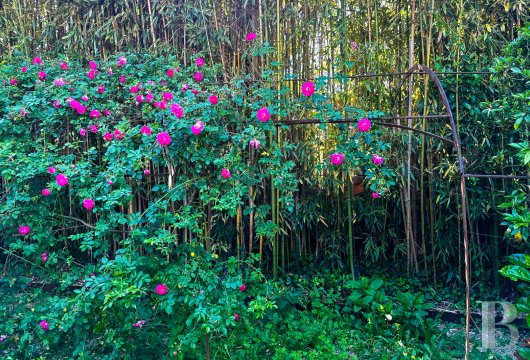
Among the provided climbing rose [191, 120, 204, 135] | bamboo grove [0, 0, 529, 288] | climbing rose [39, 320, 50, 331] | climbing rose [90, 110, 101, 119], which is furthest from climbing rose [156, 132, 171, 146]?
bamboo grove [0, 0, 529, 288]

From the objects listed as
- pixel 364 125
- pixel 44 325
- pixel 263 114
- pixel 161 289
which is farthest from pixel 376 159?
pixel 44 325

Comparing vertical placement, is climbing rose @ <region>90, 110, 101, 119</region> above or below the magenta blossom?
above

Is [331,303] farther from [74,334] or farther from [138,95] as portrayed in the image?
[138,95]

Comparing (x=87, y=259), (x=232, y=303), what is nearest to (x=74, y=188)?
(x=232, y=303)

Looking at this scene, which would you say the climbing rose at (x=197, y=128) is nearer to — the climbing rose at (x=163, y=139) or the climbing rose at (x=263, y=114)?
the climbing rose at (x=163, y=139)

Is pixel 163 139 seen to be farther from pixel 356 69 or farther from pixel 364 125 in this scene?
pixel 356 69

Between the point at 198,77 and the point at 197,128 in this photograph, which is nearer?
the point at 197,128

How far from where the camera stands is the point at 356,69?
2.93 m

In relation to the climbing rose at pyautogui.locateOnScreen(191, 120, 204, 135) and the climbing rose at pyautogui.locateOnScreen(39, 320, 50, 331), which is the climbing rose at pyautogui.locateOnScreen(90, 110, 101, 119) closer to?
the climbing rose at pyautogui.locateOnScreen(191, 120, 204, 135)

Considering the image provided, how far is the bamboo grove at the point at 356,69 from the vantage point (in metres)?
2.76

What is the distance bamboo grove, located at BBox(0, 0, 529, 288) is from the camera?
2758 mm

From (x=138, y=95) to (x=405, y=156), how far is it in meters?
1.77

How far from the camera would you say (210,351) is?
1.95 meters

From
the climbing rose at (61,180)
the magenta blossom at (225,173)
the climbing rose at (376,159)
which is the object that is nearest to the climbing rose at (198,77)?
the magenta blossom at (225,173)
